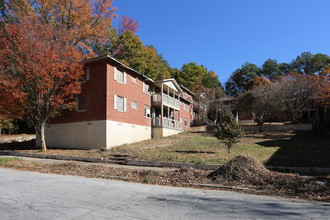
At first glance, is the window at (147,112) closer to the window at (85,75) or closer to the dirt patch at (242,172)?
the window at (85,75)

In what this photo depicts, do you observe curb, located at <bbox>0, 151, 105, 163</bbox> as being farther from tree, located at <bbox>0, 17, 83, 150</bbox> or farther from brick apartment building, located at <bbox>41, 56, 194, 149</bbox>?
brick apartment building, located at <bbox>41, 56, 194, 149</bbox>

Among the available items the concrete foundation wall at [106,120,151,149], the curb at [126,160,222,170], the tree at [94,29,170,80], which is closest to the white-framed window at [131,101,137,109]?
the concrete foundation wall at [106,120,151,149]

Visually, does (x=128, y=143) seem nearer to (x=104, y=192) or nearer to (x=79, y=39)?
(x=79, y=39)

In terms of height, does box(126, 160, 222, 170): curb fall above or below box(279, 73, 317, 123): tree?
below

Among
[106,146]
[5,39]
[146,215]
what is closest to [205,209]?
[146,215]

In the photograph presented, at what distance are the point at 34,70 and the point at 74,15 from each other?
43.1ft

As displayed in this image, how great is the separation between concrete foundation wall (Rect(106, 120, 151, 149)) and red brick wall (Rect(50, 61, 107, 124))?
137 cm

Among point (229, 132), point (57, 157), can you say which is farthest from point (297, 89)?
point (57, 157)

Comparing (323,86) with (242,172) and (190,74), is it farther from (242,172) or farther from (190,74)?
(190,74)

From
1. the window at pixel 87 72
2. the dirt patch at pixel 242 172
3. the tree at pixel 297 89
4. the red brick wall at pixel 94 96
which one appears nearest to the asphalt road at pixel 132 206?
the dirt patch at pixel 242 172

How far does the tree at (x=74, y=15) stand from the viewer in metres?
28.0

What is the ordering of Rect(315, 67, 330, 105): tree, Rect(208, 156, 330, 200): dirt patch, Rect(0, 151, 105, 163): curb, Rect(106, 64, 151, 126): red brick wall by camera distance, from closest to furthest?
1. Rect(208, 156, 330, 200): dirt patch
2. Rect(0, 151, 105, 163): curb
3. Rect(106, 64, 151, 126): red brick wall
4. Rect(315, 67, 330, 105): tree

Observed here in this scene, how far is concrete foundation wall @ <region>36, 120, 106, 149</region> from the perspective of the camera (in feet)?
69.8

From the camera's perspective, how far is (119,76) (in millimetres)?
23859
